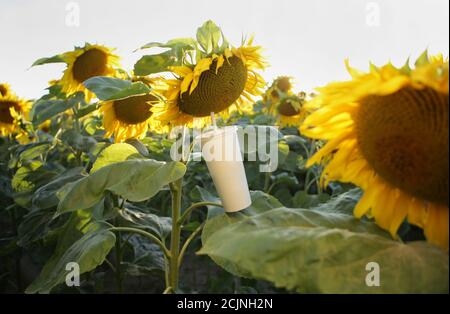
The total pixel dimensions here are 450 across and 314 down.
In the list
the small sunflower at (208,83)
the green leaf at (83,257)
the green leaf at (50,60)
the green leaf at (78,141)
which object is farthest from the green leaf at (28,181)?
the small sunflower at (208,83)

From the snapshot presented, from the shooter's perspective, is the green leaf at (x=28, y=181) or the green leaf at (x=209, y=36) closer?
the green leaf at (x=209, y=36)

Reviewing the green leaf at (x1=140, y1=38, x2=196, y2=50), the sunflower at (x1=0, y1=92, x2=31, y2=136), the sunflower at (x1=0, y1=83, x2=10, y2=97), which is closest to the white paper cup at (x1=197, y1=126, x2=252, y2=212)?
the green leaf at (x1=140, y1=38, x2=196, y2=50)

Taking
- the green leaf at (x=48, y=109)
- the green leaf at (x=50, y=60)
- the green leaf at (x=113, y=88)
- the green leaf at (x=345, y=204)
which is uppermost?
the green leaf at (x=50, y=60)

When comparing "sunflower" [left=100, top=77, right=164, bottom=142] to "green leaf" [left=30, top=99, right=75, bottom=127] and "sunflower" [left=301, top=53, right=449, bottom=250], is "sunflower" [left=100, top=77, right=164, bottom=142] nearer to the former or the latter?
"green leaf" [left=30, top=99, right=75, bottom=127]

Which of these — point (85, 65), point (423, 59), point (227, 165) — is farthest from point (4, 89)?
point (423, 59)

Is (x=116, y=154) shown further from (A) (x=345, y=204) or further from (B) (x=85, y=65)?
(B) (x=85, y=65)

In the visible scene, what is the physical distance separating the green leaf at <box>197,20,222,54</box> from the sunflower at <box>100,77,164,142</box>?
2.28 ft

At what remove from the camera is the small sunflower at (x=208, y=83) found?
4.62ft

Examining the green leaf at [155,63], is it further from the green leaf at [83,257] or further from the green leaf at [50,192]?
the green leaf at [50,192]

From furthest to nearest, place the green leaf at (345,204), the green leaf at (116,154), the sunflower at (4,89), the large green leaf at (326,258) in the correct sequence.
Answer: the sunflower at (4,89) < the green leaf at (116,154) < the green leaf at (345,204) < the large green leaf at (326,258)

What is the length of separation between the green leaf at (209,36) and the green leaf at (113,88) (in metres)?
0.26

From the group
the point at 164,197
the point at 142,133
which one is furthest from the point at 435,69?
the point at 164,197

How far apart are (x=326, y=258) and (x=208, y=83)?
0.89 m
